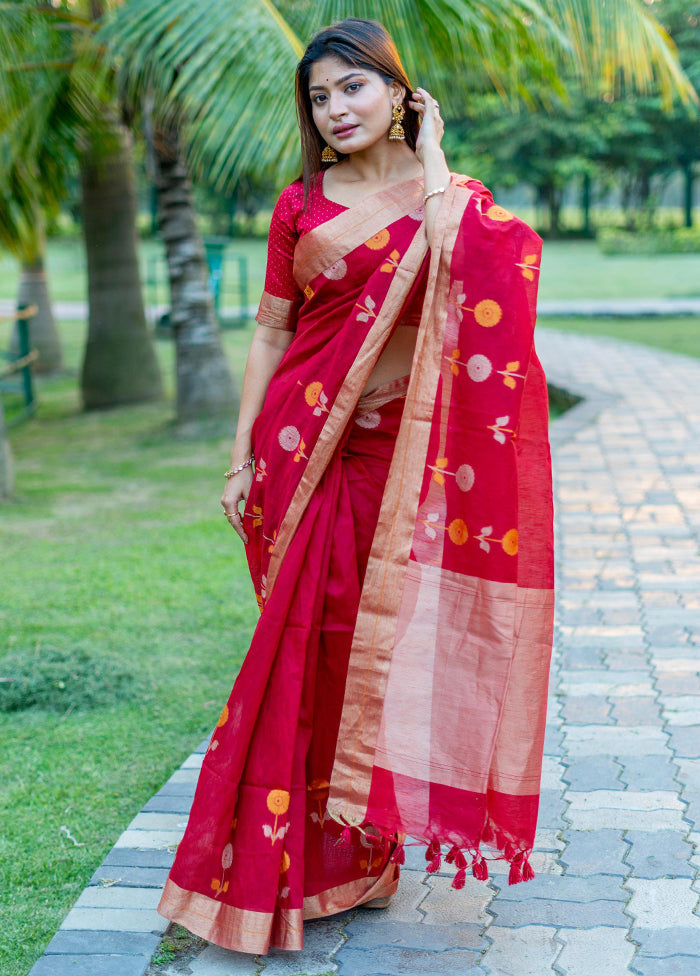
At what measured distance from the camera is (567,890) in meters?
2.51

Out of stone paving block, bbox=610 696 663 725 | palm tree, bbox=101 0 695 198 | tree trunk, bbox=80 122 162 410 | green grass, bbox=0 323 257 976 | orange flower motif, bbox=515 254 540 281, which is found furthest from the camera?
tree trunk, bbox=80 122 162 410

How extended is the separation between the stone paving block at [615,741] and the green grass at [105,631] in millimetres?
1204

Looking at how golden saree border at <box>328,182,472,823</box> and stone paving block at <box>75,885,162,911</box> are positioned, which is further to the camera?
stone paving block at <box>75,885,162,911</box>

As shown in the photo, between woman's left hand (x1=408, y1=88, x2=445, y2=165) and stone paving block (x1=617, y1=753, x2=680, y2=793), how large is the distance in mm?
1826

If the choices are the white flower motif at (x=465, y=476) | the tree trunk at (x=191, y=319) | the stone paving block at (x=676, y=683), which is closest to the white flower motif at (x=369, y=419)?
the white flower motif at (x=465, y=476)

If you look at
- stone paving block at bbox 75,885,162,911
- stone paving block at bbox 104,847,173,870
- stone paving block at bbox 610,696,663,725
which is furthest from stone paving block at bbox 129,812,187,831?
stone paving block at bbox 610,696,663,725

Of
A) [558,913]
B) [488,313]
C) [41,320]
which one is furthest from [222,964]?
[41,320]

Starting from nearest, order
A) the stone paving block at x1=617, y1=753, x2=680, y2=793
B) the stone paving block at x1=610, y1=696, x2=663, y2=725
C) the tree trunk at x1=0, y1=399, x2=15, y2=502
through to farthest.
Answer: the stone paving block at x1=617, y1=753, x2=680, y2=793
the stone paving block at x1=610, y1=696, x2=663, y2=725
the tree trunk at x1=0, y1=399, x2=15, y2=502

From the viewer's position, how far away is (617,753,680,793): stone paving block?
297 cm

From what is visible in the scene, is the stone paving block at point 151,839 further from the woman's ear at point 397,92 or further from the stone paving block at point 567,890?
the woman's ear at point 397,92

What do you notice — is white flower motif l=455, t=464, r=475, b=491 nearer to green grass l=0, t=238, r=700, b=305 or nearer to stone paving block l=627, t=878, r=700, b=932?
stone paving block l=627, t=878, r=700, b=932

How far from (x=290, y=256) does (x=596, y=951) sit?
1627 mm

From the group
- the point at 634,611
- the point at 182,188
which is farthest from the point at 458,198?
the point at 182,188

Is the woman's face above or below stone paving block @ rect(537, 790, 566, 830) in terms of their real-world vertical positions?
above
